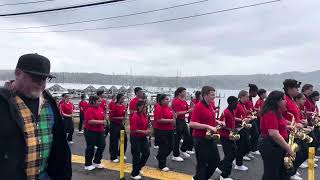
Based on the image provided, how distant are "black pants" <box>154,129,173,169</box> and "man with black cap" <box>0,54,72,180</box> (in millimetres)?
6448

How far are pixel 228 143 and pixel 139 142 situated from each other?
2104mm

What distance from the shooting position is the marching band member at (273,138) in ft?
19.9

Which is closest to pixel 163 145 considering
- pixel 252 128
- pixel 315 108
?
pixel 252 128

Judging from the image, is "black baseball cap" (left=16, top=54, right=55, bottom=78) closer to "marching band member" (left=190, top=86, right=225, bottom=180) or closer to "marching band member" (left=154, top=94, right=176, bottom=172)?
"marching band member" (left=190, top=86, right=225, bottom=180)

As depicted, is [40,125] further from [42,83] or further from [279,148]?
[279,148]

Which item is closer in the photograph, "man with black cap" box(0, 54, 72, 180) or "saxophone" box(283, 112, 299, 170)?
"man with black cap" box(0, 54, 72, 180)

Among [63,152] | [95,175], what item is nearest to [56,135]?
→ [63,152]

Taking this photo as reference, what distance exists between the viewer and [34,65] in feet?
9.49

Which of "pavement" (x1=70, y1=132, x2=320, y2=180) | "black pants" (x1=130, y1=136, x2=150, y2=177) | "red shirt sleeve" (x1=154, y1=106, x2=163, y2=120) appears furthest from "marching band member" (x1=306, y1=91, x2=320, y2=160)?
"black pants" (x1=130, y1=136, x2=150, y2=177)

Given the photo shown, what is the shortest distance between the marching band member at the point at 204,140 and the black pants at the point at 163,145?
2162 millimetres

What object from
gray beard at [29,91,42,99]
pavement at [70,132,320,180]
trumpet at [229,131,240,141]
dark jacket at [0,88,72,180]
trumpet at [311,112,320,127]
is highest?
gray beard at [29,91,42,99]

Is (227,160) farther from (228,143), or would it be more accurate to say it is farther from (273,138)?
(273,138)

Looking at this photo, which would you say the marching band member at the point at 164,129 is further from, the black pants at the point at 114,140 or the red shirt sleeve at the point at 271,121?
the red shirt sleeve at the point at 271,121

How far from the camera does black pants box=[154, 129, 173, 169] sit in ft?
31.5
